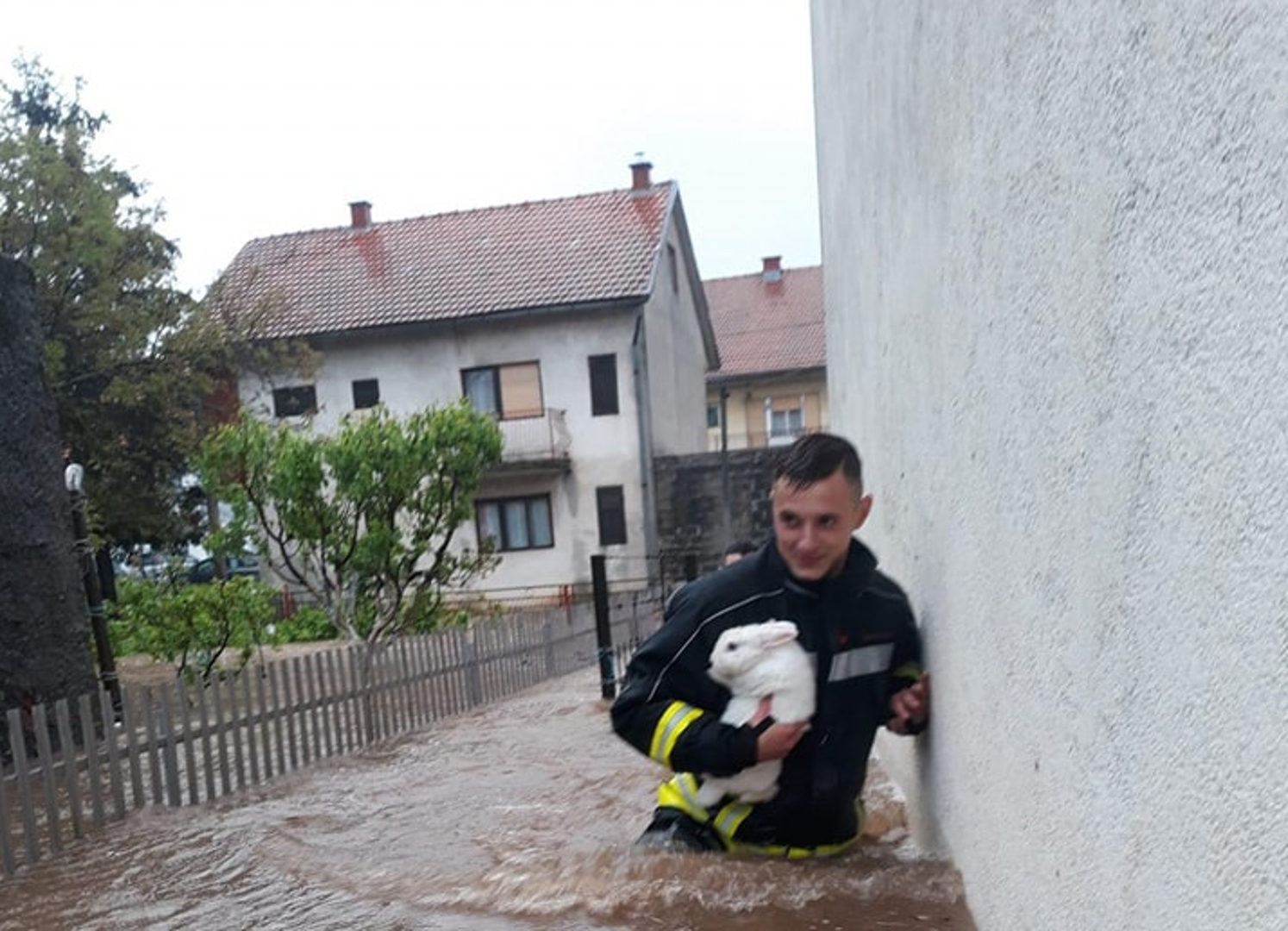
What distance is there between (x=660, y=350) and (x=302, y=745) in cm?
1927

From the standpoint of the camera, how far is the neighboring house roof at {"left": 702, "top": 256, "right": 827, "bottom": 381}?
1437 inches

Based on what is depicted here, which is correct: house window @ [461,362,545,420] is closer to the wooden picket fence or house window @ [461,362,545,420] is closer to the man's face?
the wooden picket fence

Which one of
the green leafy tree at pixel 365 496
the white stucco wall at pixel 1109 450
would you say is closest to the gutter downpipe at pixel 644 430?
the green leafy tree at pixel 365 496

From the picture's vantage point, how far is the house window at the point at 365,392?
2608cm

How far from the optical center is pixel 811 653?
10.4 ft

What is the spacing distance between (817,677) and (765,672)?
16cm

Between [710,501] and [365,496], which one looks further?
[710,501]

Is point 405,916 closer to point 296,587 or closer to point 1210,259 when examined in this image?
point 1210,259

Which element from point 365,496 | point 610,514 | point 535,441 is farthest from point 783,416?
point 365,496

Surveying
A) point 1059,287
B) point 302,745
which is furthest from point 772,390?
point 1059,287

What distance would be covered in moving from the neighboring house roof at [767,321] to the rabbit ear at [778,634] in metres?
32.8

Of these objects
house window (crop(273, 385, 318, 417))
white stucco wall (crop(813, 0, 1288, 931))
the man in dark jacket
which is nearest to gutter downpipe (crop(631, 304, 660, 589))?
house window (crop(273, 385, 318, 417))

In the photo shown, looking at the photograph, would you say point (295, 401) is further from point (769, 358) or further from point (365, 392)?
point (769, 358)

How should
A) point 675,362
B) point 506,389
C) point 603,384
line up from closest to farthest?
point 603,384 < point 506,389 < point 675,362
